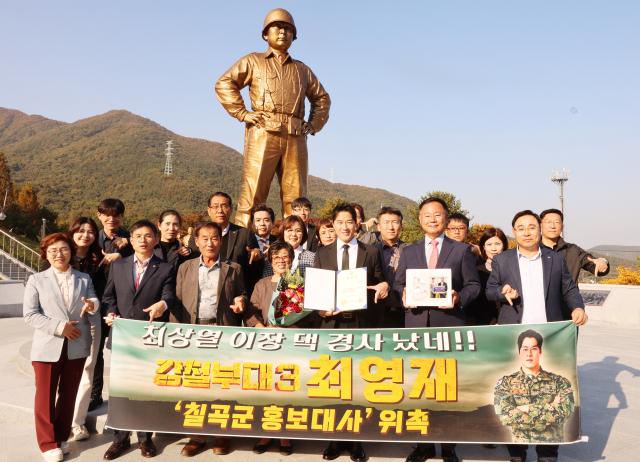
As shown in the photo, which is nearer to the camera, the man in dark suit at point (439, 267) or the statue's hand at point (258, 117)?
the man in dark suit at point (439, 267)

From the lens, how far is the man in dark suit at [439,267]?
11.3 ft

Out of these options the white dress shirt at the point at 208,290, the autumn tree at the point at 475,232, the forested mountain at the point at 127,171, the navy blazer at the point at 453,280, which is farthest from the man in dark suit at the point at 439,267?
the forested mountain at the point at 127,171

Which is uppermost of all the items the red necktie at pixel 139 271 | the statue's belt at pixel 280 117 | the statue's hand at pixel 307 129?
the statue's belt at pixel 280 117

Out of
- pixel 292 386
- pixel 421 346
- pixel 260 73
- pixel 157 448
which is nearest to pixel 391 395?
pixel 421 346

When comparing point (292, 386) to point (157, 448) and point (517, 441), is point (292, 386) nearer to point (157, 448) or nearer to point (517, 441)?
point (157, 448)

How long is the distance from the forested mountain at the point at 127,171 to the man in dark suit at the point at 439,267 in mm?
53321

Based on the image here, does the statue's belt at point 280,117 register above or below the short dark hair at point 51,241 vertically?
above

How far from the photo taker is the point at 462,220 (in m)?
4.82

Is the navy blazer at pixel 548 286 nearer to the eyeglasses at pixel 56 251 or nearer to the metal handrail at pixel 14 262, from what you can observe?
the eyeglasses at pixel 56 251

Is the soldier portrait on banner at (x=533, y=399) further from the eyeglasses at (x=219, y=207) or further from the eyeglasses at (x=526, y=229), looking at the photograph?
the eyeglasses at (x=219, y=207)

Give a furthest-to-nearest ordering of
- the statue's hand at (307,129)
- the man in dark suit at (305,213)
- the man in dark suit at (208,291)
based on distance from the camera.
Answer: the statue's hand at (307,129) → the man in dark suit at (305,213) → the man in dark suit at (208,291)

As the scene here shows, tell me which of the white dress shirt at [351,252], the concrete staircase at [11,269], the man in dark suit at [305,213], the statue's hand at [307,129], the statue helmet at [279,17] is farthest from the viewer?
the concrete staircase at [11,269]

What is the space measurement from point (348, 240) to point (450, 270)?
94cm

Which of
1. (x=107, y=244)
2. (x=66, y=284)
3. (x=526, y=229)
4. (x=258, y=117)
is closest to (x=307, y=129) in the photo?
(x=258, y=117)
